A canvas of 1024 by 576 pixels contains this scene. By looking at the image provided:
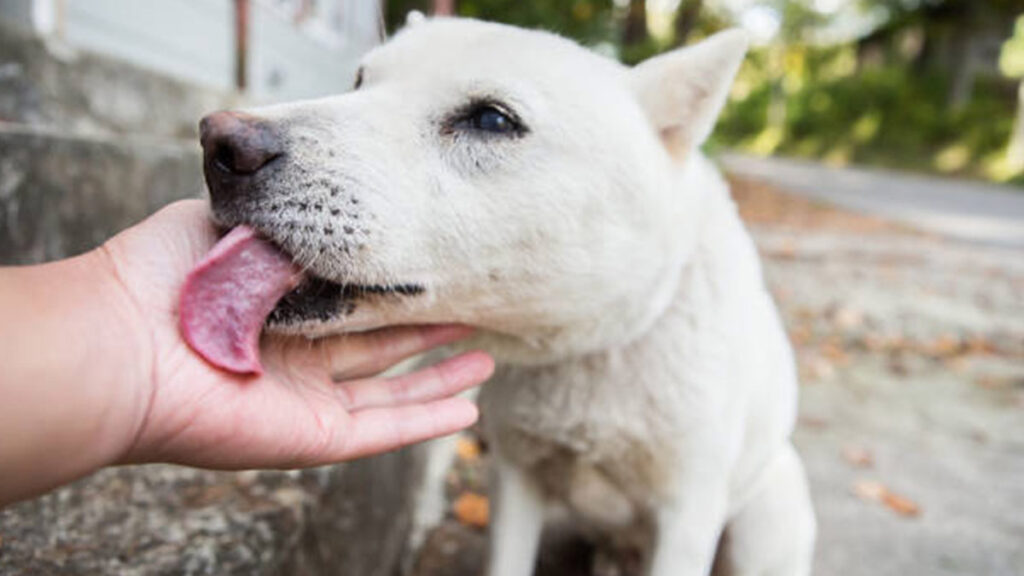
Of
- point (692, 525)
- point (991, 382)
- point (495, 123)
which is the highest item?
point (495, 123)

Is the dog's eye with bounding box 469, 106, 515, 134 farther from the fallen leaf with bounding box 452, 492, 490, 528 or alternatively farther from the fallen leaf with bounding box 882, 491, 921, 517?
the fallen leaf with bounding box 882, 491, 921, 517

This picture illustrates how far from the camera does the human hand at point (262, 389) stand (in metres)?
1.19

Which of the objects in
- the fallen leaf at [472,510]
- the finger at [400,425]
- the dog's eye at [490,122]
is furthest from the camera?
the fallen leaf at [472,510]

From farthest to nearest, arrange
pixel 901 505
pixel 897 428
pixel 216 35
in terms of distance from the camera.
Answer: pixel 216 35, pixel 897 428, pixel 901 505

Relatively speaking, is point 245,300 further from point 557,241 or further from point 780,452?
point 780,452

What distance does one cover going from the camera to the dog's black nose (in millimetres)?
1246

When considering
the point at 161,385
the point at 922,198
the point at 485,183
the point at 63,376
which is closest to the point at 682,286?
the point at 485,183

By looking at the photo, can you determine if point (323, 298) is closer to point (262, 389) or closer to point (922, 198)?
point (262, 389)

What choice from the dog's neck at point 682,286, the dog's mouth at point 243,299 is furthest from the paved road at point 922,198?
the dog's mouth at point 243,299

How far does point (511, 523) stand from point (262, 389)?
1054mm

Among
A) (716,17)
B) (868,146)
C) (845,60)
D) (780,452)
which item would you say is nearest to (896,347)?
(780,452)

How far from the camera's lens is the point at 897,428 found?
3.98 m

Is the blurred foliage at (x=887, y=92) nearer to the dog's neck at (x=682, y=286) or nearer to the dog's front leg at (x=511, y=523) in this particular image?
the dog's neck at (x=682, y=286)

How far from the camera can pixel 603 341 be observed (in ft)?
5.86
